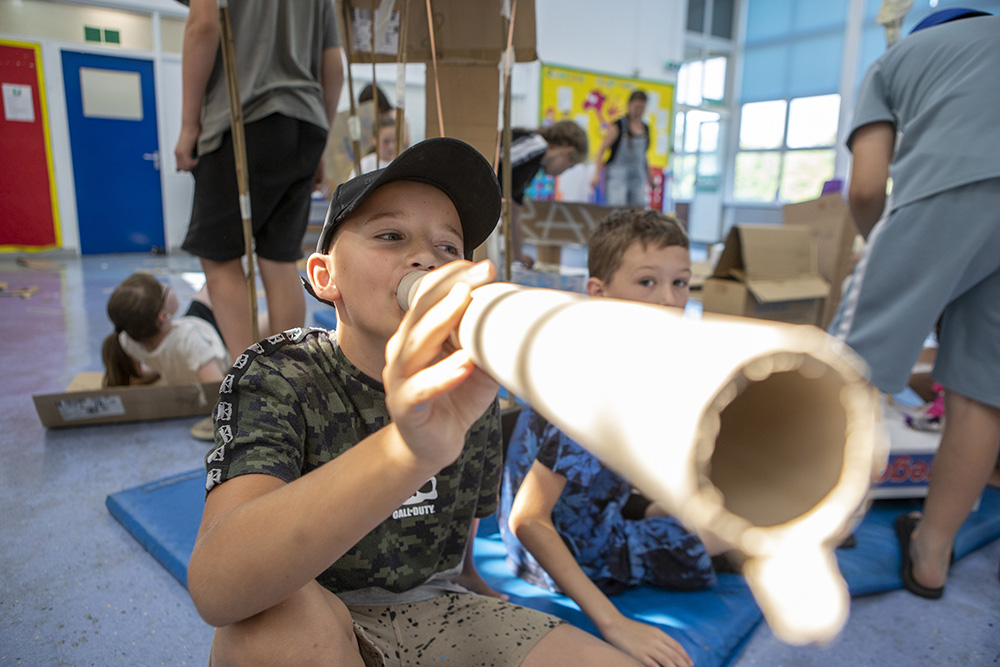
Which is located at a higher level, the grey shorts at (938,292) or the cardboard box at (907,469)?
the grey shorts at (938,292)

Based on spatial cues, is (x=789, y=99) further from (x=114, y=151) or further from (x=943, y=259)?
(x=943, y=259)

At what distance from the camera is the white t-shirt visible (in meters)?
2.21

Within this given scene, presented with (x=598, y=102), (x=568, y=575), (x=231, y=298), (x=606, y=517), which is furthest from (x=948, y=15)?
(x=598, y=102)

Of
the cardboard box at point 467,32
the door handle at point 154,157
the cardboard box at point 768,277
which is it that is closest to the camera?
the cardboard box at point 467,32

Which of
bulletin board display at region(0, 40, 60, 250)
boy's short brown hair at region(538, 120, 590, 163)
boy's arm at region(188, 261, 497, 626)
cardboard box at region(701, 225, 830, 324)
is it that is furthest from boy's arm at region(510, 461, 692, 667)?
bulletin board display at region(0, 40, 60, 250)

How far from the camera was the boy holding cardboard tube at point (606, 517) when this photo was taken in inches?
44.5

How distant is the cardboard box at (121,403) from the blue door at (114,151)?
5.25 meters

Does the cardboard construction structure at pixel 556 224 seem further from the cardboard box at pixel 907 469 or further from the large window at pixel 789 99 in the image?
the large window at pixel 789 99

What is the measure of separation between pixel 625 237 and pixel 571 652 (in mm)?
892

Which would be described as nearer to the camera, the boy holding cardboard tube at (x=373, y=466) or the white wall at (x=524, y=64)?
the boy holding cardboard tube at (x=373, y=466)

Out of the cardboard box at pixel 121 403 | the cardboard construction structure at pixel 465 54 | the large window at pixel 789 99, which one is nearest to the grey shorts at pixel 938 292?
the cardboard construction structure at pixel 465 54

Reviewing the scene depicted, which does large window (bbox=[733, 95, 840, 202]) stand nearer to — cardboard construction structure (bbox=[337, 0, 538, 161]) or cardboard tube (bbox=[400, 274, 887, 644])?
cardboard construction structure (bbox=[337, 0, 538, 161])

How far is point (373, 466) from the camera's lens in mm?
580

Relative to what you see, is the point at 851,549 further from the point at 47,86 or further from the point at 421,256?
the point at 47,86
